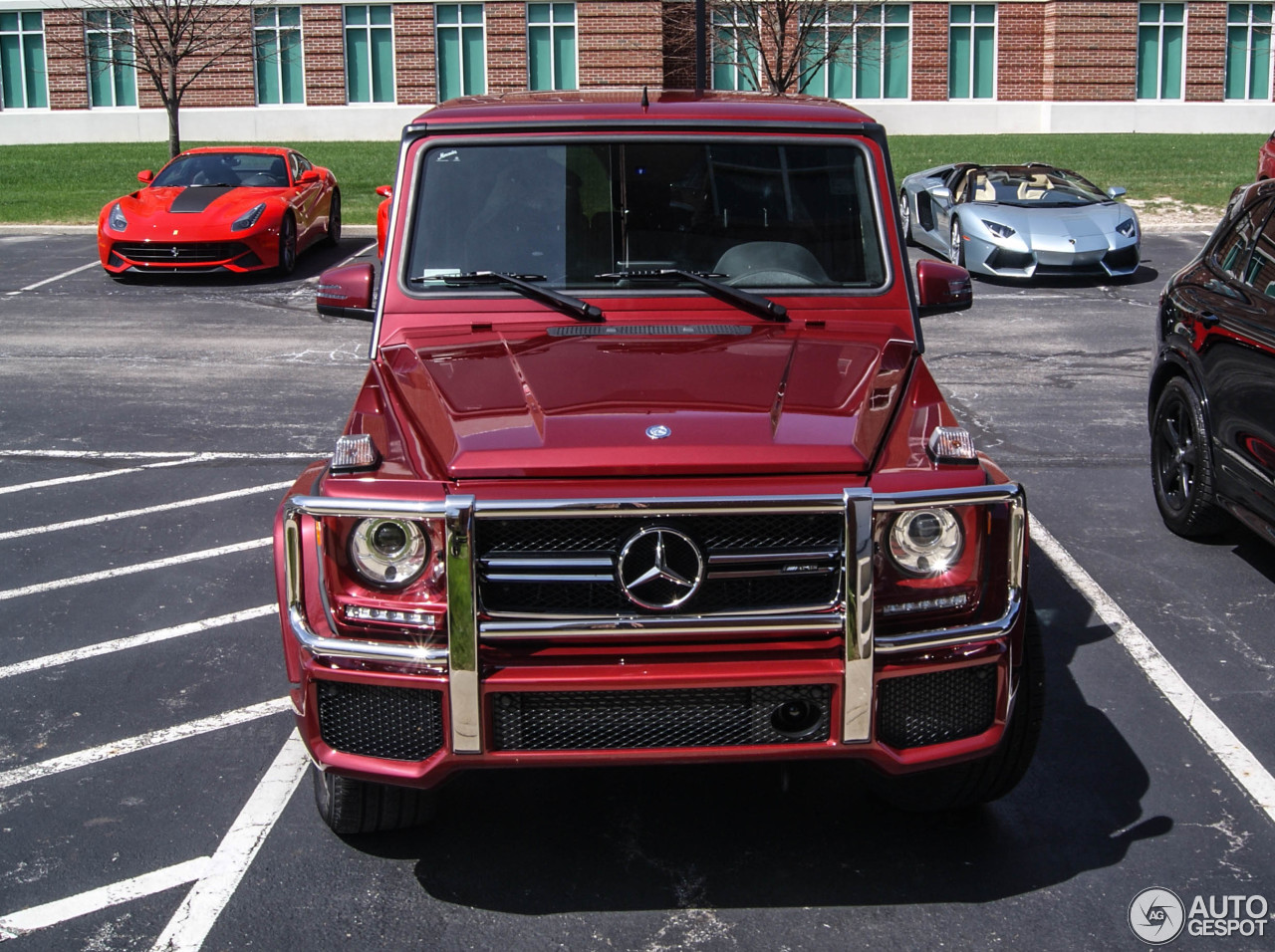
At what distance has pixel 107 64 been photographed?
36.8 meters

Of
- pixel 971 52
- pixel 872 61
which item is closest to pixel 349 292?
pixel 872 61

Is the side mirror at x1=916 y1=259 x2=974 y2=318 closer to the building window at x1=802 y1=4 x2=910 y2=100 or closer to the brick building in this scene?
the brick building

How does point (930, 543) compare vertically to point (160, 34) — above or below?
below

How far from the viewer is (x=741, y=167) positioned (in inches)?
189

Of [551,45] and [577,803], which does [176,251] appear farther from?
[551,45]

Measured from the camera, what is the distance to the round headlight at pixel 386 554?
11.3ft

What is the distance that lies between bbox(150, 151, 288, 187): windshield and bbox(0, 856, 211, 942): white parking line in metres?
14.1

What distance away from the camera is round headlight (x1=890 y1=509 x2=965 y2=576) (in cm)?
349

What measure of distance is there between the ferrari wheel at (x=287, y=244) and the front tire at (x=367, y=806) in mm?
13168

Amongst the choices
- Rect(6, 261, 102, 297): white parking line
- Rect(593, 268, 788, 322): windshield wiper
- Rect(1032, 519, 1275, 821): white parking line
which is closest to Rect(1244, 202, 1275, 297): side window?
Rect(1032, 519, 1275, 821): white parking line

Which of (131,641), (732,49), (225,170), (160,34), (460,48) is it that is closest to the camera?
(131,641)

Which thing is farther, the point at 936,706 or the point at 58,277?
the point at 58,277

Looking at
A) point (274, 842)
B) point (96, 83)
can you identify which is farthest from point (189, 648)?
point (96, 83)

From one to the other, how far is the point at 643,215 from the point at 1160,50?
37.7 metres
